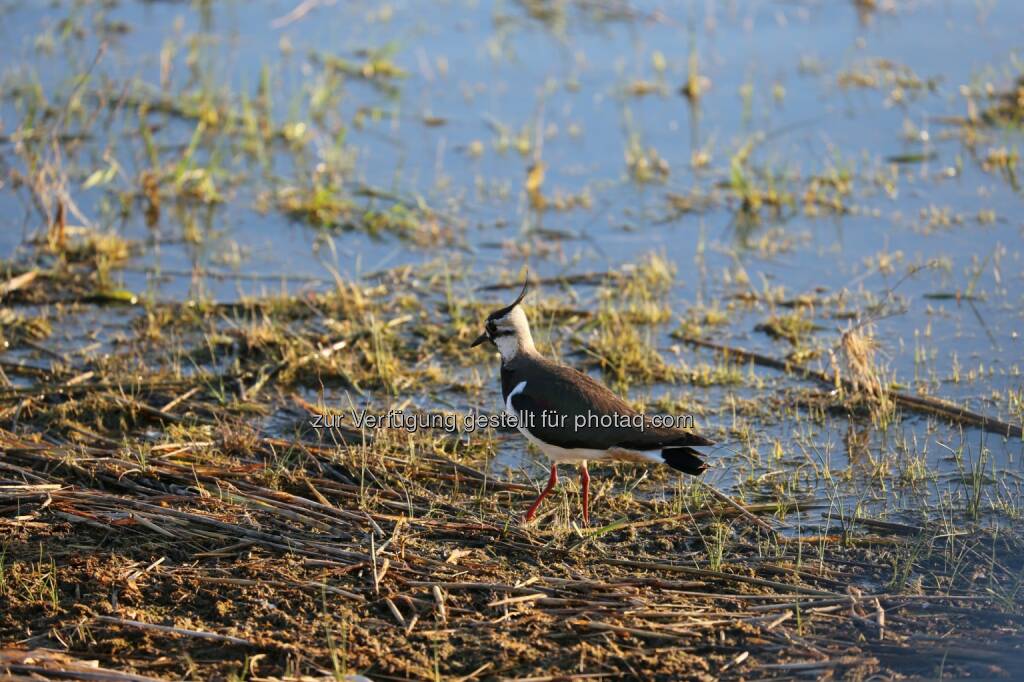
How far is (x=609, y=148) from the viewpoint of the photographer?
35.4ft

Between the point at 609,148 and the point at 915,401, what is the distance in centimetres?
454

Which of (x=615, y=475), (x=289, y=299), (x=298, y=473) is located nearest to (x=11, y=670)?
(x=298, y=473)

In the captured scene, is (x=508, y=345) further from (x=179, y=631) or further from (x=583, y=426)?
(x=179, y=631)

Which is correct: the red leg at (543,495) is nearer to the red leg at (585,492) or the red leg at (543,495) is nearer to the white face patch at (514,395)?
the red leg at (585,492)

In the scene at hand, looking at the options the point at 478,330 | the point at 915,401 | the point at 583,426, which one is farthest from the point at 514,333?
the point at 915,401

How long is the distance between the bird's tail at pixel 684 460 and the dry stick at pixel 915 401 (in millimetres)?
1789

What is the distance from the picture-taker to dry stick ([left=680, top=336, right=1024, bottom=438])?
658 centimetres

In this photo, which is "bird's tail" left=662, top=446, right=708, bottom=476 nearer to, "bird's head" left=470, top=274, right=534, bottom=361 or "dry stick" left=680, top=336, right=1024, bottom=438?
"bird's head" left=470, top=274, right=534, bottom=361

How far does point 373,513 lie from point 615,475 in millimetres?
1375

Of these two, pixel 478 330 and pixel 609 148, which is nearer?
pixel 478 330

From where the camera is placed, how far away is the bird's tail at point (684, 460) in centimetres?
545

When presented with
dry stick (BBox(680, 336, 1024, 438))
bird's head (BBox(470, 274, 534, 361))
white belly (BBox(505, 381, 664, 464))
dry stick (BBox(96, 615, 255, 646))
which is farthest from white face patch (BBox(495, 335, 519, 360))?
dry stick (BBox(96, 615, 255, 646))

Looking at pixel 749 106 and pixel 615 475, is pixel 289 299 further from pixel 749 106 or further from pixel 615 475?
pixel 749 106

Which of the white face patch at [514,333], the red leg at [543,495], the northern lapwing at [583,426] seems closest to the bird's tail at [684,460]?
the northern lapwing at [583,426]
